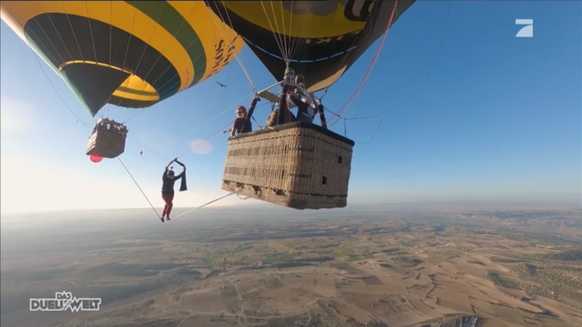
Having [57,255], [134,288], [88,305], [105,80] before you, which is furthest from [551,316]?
[57,255]

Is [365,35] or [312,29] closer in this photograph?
[365,35]

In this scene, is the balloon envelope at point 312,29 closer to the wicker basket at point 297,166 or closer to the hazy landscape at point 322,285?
the wicker basket at point 297,166

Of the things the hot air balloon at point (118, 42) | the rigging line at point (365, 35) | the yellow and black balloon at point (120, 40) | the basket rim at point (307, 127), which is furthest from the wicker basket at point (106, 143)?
the rigging line at point (365, 35)

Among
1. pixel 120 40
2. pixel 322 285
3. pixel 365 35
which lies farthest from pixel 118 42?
pixel 322 285

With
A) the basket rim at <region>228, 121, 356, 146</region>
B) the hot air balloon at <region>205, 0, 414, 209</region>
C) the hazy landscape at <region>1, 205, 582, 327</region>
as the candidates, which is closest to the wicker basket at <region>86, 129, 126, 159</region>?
the hot air balloon at <region>205, 0, 414, 209</region>

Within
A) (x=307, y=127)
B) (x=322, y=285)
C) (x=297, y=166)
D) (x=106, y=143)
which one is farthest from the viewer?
(x=322, y=285)

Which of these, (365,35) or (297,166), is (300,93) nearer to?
(297,166)

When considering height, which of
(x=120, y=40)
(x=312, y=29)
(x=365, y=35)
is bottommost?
(x=120, y=40)
